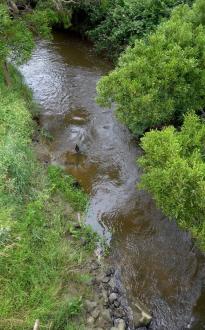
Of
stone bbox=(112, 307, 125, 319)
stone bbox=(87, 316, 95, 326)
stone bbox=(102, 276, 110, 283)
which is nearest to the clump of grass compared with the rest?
stone bbox=(102, 276, 110, 283)

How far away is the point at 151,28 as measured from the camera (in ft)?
57.7

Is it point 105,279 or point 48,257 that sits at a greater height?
point 48,257

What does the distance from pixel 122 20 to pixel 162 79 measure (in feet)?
31.3

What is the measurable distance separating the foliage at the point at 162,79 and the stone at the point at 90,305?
4845mm

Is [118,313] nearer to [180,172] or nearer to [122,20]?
[180,172]

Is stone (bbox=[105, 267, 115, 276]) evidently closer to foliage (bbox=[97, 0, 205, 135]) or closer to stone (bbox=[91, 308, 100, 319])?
stone (bbox=[91, 308, 100, 319])

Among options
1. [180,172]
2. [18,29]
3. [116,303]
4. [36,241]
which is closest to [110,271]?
[116,303]

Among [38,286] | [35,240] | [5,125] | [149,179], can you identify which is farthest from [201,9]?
[38,286]

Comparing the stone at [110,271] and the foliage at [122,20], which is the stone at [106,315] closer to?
the stone at [110,271]

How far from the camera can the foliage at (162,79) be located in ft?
33.7

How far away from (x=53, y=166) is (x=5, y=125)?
2.04m

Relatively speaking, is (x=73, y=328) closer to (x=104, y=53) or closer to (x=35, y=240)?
(x=35, y=240)

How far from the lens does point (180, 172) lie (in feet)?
25.7

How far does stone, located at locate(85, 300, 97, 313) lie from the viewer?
8.87m
